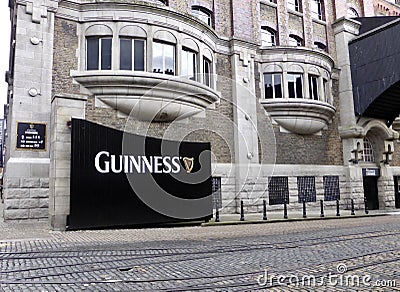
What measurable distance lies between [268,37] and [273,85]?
3.34 metres

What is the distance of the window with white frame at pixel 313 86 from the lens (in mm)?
20998

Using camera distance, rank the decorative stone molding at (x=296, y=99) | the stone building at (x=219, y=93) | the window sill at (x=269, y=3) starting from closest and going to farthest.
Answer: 1. the stone building at (x=219, y=93)
2. the decorative stone molding at (x=296, y=99)
3. the window sill at (x=269, y=3)

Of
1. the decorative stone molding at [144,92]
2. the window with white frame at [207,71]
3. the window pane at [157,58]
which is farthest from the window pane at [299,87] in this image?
the window pane at [157,58]

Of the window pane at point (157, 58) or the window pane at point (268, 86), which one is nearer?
the window pane at point (157, 58)

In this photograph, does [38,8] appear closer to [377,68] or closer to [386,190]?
[377,68]

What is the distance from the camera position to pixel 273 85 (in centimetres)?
2041

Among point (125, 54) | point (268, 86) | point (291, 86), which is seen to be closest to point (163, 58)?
point (125, 54)

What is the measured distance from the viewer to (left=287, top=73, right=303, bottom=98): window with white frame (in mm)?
20438

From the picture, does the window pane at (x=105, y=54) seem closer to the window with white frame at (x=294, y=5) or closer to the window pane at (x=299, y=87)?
the window pane at (x=299, y=87)

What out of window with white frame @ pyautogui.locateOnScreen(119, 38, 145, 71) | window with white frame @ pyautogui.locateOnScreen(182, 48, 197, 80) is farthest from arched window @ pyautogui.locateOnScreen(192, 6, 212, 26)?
window with white frame @ pyautogui.locateOnScreen(119, 38, 145, 71)

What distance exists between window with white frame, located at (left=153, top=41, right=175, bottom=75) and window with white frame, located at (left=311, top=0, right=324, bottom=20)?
492 inches

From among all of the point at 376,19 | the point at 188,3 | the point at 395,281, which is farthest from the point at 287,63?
the point at 395,281

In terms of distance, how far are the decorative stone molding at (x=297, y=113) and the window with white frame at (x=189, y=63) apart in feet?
15.8

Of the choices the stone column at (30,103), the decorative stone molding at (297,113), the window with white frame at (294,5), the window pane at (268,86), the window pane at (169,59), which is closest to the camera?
the stone column at (30,103)
